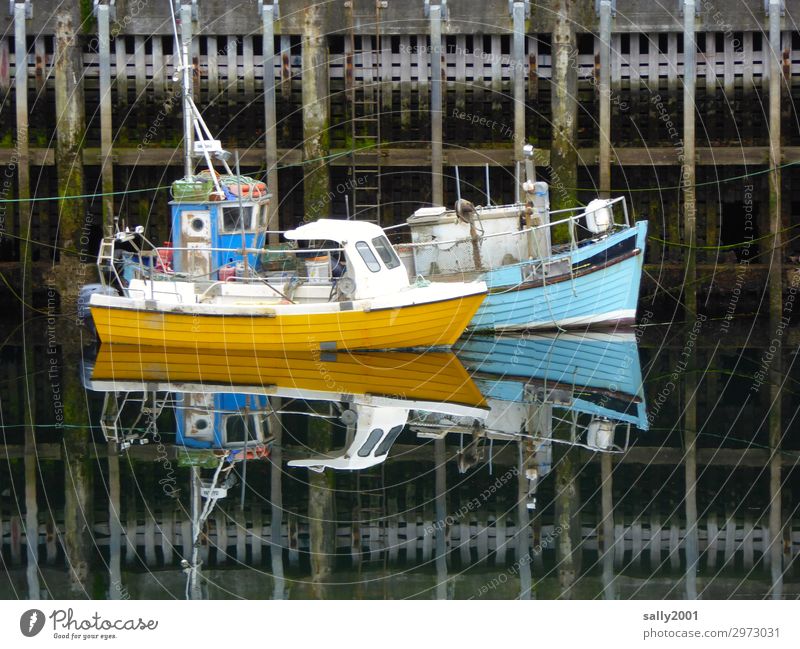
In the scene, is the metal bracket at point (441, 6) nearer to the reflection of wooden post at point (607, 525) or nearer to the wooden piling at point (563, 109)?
the wooden piling at point (563, 109)

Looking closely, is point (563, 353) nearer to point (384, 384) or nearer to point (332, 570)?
point (384, 384)

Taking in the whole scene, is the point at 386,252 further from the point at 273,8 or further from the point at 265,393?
the point at 273,8

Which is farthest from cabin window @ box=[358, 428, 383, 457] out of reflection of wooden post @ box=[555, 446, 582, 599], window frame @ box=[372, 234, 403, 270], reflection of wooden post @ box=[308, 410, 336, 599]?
window frame @ box=[372, 234, 403, 270]

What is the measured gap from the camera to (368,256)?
21.5 m

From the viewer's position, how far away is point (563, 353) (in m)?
22.0

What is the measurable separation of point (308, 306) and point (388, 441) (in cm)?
527

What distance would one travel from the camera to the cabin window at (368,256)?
21.4 metres

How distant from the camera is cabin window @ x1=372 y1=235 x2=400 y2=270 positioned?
21.6 meters

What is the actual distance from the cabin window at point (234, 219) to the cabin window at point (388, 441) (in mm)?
6676

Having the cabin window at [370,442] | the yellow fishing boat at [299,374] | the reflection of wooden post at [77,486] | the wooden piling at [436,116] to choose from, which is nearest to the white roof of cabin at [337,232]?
the yellow fishing boat at [299,374]

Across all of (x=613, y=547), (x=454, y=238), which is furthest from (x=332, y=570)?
(x=454, y=238)

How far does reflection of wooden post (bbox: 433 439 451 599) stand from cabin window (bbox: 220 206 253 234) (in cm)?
724

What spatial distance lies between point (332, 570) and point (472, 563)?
1.08m

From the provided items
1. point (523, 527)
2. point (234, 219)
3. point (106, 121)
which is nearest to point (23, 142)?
point (106, 121)
